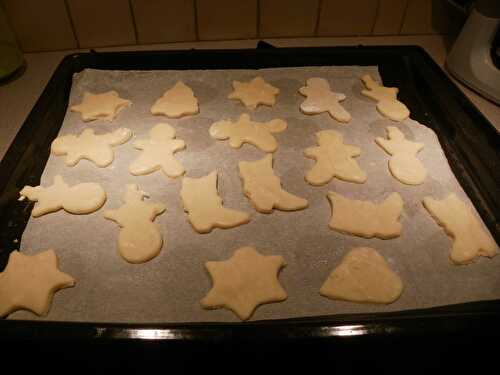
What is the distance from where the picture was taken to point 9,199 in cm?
91

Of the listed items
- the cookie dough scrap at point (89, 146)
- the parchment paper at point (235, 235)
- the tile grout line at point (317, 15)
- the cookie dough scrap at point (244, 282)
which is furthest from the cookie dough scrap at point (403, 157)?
the cookie dough scrap at point (89, 146)

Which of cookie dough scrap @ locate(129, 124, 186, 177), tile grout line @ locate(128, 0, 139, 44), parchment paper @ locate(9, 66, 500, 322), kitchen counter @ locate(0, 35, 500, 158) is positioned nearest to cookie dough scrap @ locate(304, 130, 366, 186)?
parchment paper @ locate(9, 66, 500, 322)

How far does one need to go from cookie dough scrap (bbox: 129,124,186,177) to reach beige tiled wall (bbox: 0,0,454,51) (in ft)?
1.51

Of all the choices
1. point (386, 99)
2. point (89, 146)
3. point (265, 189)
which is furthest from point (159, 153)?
point (386, 99)

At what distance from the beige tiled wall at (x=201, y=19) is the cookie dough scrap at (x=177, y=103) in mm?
299

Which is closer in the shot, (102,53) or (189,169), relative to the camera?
(189,169)

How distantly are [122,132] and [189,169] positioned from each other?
233 mm

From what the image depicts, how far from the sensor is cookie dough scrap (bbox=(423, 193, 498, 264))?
0.85 meters

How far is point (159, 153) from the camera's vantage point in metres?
1.05

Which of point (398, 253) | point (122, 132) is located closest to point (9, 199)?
point (122, 132)

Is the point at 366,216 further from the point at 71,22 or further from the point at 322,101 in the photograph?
the point at 71,22

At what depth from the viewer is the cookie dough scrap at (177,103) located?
1170 mm

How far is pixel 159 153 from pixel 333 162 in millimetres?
453

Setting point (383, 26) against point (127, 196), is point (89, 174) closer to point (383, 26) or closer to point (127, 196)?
point (127, 196)
